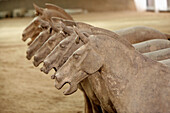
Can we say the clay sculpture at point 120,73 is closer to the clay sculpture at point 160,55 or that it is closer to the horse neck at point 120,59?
the horse neck at point 120,59

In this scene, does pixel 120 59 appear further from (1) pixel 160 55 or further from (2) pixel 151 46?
(2) pixel 151 46

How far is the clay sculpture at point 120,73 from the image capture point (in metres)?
2.49

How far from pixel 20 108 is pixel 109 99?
3.09m

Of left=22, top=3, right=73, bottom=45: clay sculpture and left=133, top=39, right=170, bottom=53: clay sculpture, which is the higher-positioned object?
left=22, top=3, right=73, bottom=45: clay sculpture

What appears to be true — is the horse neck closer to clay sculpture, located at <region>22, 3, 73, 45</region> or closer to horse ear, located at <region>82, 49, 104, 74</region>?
horse ear, located at <region>82, 49, 104, 74</region>

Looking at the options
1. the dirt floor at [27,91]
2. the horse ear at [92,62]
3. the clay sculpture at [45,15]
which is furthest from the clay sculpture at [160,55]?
the dirt floor at [27,91]

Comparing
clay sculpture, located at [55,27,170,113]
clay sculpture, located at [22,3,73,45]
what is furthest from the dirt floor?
clay sculpture, located at [55,27,170,113]

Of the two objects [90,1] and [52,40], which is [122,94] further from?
[90,1]

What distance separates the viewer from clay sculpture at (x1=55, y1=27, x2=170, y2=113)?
249cm

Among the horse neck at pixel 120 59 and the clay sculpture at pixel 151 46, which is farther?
the clay sculpture at pixel 151 46

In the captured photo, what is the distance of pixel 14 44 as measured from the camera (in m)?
10.4

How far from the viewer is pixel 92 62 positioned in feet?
8.12

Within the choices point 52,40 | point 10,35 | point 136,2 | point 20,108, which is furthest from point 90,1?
point 52,40

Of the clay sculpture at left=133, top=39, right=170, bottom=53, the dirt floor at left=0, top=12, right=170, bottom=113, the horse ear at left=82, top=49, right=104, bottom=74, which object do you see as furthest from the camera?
the dirt floor at left=0, top=12, right=170, bottom=113
